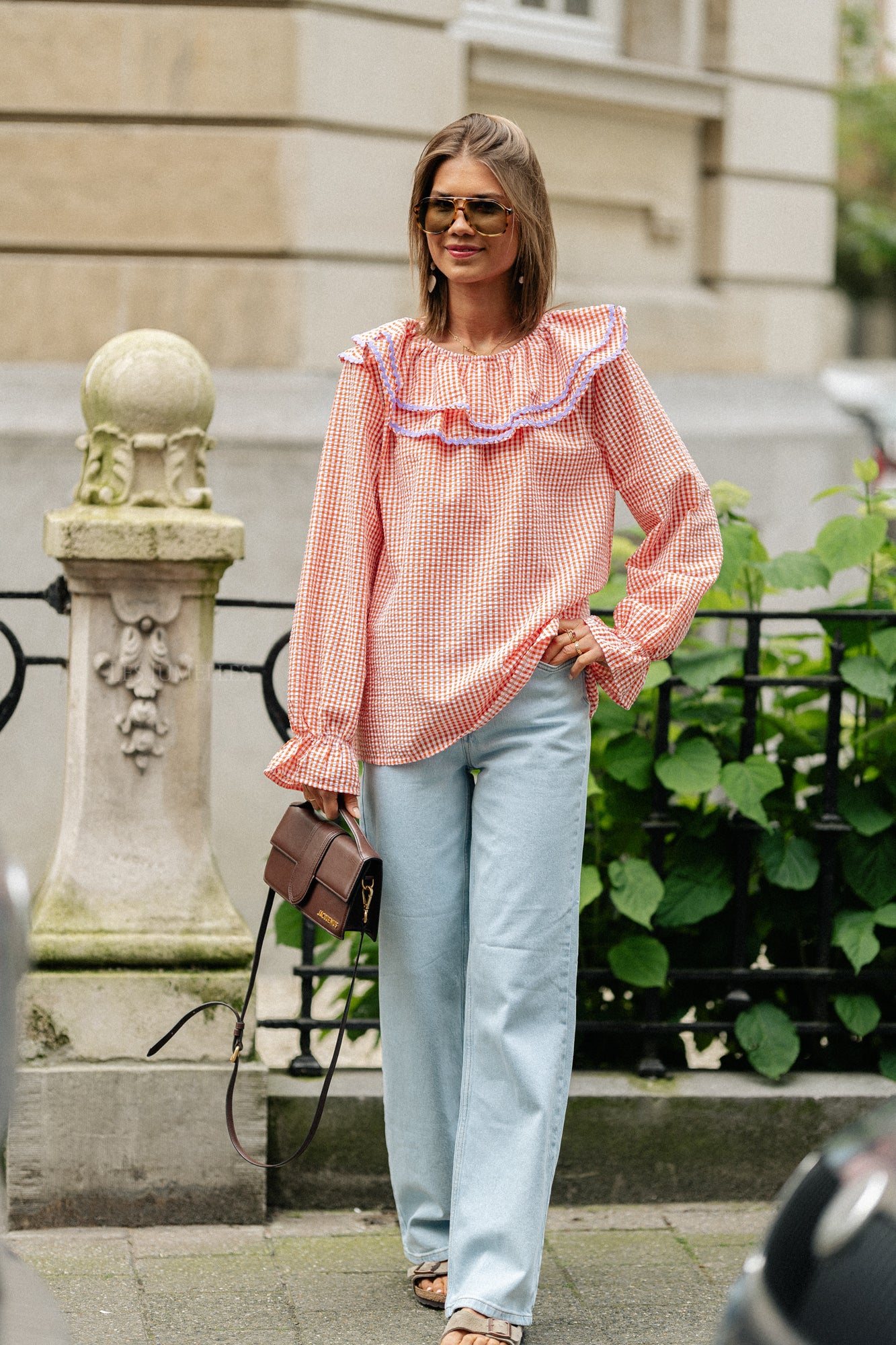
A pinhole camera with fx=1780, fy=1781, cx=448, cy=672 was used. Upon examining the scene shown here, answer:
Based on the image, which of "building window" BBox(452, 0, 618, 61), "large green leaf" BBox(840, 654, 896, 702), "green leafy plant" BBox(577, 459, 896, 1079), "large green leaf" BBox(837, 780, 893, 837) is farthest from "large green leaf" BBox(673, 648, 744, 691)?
"building window" BBox(452, 0, 618, 61)

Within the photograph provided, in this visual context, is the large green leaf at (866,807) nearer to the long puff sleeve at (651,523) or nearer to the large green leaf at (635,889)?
the large green leaf at (635,889)

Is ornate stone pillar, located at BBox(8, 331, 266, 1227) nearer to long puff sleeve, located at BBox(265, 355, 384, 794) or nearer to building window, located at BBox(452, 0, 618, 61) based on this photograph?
long puff sleeve, located at BBox(265, 355, 384, 794)

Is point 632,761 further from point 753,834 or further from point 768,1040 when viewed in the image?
point 768,1040

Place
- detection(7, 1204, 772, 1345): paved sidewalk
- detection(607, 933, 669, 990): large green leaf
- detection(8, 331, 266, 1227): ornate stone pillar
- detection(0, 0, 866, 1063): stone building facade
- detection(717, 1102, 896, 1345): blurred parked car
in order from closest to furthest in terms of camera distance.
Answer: detection(717, 1102, 896, 1345): blurred parked car, detection(7, 1204, 772, 1345): paved sidewalk, detection(8, 331, 266, 1227): ornate stone pillar, detection(607, 933, 669, 990): large green leaf, detection(0, 0, 866, 1063): stone building facade

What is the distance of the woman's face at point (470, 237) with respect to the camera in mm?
3111

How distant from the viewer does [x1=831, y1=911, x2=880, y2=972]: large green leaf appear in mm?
3984

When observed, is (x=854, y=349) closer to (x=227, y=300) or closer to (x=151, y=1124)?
(x=227, y=300)

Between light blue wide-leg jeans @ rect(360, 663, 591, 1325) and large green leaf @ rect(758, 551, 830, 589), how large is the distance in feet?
3.28

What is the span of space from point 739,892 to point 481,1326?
129 centimetres

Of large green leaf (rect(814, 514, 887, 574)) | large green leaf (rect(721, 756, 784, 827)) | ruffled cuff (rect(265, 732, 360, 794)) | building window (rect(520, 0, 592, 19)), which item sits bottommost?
large green leaf (rect(721, 756, 784, 827))

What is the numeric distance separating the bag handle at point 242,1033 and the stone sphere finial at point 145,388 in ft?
3.52

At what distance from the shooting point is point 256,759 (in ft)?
22.1

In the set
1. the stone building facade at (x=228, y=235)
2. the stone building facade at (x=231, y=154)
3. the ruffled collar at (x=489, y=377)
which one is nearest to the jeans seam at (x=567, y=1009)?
the ruffled collar at (x=489, y=377)

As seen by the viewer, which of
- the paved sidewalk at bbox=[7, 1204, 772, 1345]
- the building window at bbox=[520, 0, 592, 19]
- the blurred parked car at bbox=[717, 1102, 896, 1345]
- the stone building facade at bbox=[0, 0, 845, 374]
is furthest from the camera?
the building window at bbox=[520, 0, 592, 19]
